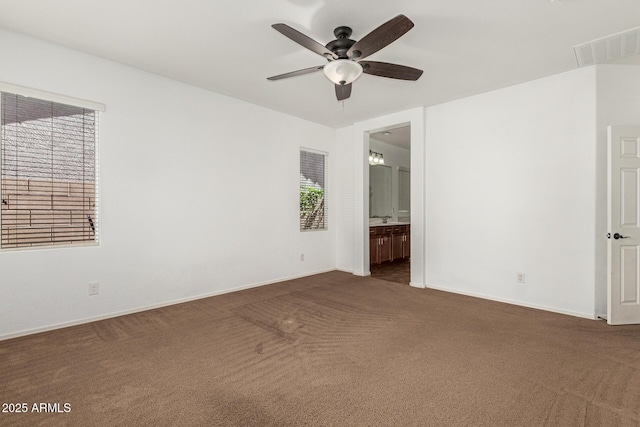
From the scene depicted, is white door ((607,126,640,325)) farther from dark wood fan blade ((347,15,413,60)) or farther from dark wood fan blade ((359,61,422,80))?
dark wood fan blade ((347,15,413,60))

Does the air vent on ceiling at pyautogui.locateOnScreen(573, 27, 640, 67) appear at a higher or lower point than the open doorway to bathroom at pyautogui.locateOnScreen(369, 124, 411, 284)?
higher

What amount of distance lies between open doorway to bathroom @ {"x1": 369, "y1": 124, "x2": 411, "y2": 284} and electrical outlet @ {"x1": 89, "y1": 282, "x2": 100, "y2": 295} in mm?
4078

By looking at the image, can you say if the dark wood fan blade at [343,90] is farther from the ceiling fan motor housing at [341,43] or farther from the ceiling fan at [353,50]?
the ceiling fan motor housing at [341,43]

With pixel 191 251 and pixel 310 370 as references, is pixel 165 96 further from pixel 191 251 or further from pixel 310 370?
pixel 310 370

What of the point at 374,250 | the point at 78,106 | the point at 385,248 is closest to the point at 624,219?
the point at 374,250

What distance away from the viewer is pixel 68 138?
3.09 m

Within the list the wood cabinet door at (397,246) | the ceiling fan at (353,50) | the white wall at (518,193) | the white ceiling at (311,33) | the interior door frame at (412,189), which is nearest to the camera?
the ceiling fan at (353,50)

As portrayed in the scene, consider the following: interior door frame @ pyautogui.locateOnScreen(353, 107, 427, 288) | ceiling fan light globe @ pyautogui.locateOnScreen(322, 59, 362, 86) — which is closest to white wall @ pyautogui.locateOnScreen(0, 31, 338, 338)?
interior door frame @ pyautogui.locateOnScreen(353, 107, 427, 288)

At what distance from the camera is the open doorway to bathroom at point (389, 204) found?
612 cm

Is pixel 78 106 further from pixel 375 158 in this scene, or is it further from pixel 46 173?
pixel 375 158

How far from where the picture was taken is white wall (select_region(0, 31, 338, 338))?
291 cm

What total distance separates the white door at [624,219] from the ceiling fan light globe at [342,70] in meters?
2.77

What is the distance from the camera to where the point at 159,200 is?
12.1 feet

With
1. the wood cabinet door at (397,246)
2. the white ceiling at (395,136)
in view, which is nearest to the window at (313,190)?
the white ceiling at (395,136)
